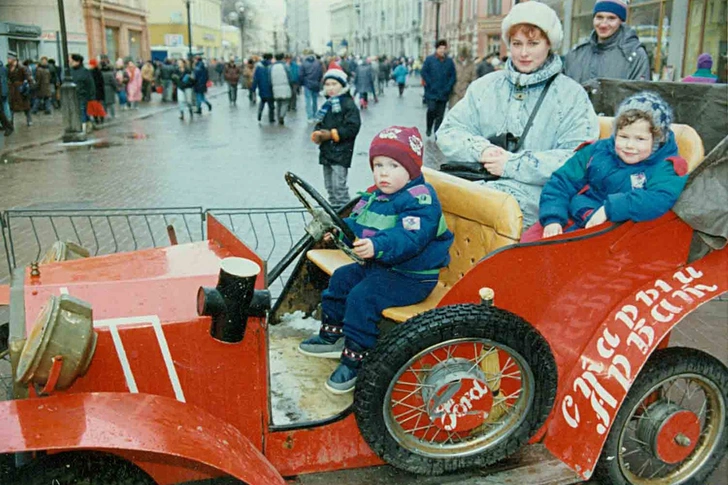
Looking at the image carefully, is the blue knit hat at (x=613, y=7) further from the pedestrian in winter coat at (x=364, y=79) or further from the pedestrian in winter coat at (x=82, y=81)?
the pedestrian in winter coat at (x=364, y=79)

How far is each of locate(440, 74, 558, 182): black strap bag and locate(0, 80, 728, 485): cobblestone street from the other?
140 cm

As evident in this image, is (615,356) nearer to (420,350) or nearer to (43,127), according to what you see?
(420,350)

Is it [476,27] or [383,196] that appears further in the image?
[476,27]

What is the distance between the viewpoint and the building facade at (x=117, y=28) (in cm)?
3262

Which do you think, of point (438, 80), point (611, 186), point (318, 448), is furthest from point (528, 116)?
point (438, 80)

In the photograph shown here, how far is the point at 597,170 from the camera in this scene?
2887 millimetres

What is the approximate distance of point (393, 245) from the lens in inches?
108

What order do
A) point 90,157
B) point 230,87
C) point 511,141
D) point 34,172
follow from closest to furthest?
point 511,141, point 34,172, point 90,157, point 230,87

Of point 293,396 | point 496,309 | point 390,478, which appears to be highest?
point 496,309

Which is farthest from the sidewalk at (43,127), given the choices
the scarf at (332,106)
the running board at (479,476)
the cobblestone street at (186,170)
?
the running board at (479,476)

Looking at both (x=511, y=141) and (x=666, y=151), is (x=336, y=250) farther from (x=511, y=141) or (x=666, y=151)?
(x=666, y=151)

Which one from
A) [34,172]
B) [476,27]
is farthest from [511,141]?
[476,27]

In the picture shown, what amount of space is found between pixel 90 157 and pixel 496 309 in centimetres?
1138

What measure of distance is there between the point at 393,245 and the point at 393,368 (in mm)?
569
